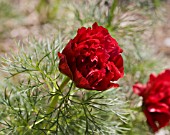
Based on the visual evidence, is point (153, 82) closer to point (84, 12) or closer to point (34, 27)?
point (84, 12)

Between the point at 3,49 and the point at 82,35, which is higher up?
the point at 3,49

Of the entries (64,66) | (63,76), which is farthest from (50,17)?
(64,66)

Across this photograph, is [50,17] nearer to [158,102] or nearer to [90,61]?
[158,102]

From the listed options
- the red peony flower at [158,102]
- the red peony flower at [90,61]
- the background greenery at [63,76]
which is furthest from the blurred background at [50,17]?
the red peony flower at [90,61]

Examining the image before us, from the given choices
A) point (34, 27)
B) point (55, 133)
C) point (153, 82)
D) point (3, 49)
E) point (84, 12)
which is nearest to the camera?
point (55, 133)

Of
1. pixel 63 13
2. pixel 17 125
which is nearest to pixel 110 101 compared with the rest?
pixel 17 125

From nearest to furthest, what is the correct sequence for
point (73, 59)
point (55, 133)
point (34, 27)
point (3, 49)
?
1. point (73, 59)
2. point (55, 133)
3. point (3, 49)
4. point (34, 27)

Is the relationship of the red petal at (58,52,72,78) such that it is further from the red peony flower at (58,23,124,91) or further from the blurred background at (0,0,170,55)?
the blurred background at (0,0,170,55)

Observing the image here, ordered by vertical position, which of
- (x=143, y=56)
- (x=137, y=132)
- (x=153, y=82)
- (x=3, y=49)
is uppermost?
(x=3, y=49)
